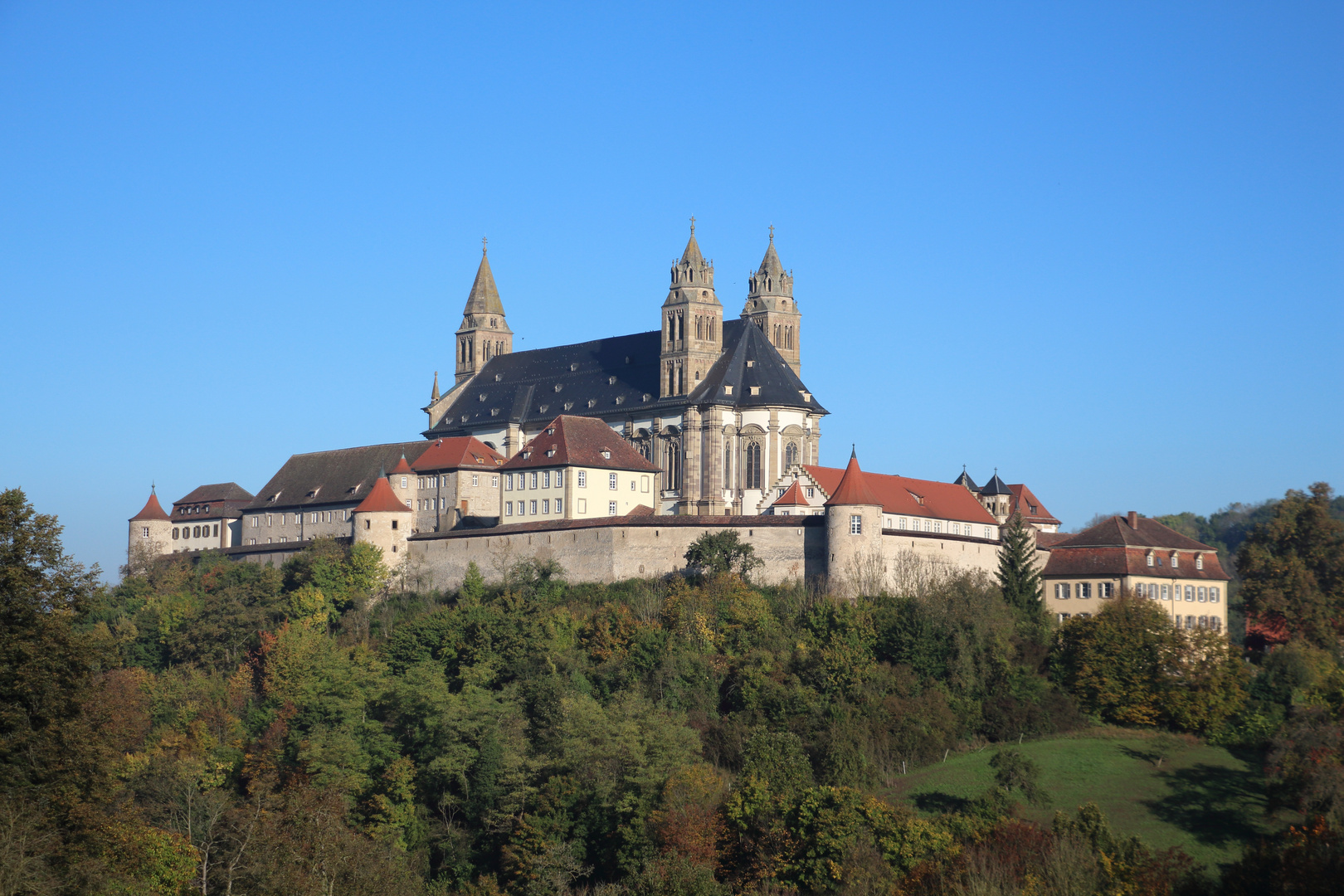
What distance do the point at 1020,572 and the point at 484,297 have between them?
5272 cm

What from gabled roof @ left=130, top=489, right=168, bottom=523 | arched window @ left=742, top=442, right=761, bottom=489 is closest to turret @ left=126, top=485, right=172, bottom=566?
gabled roof @ left=130, top=489, right=168, bottom=523

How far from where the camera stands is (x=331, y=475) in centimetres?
9812

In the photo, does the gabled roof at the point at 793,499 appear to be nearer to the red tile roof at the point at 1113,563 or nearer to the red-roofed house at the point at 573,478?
the red-roofed house at the point at 573,478

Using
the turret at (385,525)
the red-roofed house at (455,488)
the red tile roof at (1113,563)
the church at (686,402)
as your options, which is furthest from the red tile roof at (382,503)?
the red tile roof at (1113,563)

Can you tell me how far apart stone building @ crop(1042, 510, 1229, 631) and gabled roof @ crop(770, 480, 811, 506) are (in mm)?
11415

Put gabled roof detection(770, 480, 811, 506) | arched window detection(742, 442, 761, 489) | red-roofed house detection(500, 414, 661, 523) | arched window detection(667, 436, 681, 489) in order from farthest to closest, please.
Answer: arched window detection(667, 436, 681, 489) → arched window detection(742, 442, 761, 489) → red-roofed house detection(500, 414, 661, 523) → gabled roof detection(770, 480, 811, 506)

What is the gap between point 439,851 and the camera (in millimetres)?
62094

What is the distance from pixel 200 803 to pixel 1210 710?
38.5m

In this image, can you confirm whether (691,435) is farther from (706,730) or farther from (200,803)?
(200,803)

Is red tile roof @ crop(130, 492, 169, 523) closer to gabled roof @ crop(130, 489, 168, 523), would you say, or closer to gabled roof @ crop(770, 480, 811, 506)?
gabled roof @ crop(130, 489, 168, 523)

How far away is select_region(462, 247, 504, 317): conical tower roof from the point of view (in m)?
116

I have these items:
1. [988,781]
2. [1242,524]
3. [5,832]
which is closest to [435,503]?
[988,781]

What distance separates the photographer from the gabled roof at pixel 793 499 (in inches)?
3115

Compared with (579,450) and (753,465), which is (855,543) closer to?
(579,450)
